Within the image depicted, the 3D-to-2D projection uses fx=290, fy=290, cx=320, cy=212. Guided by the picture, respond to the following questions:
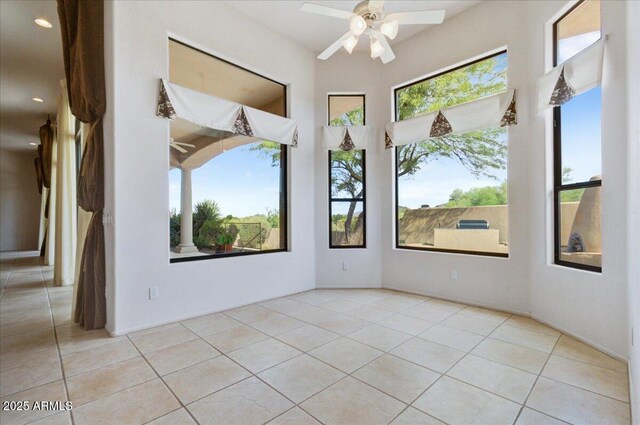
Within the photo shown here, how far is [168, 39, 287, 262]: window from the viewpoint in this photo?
11.2ft

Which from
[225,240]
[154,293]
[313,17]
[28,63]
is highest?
[313,17]

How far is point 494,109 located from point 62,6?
4.85 metres

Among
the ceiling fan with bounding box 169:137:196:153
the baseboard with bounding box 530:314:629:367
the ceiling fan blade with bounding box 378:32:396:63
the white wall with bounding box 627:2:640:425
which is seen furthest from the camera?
the ceiling fan with bounding box 169:137:196:153

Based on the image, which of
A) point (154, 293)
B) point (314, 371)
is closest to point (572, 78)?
point (314, 371)

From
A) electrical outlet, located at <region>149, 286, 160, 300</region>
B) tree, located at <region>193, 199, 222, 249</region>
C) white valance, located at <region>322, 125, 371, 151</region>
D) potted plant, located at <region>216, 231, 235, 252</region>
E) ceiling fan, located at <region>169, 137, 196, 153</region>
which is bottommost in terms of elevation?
electrical outlet, located at <region>149, 286, 160, 300</region>

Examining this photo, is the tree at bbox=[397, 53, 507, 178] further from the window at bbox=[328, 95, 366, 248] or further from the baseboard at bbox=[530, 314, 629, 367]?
the baseboard at bbox=[530, 314, 629, 367]

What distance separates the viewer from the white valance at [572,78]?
2.48 metres

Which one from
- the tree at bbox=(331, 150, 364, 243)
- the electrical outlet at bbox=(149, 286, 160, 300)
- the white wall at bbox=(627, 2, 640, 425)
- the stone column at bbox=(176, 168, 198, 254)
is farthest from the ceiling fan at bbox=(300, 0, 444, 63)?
the electrical outlet at bbox=(149, 286, 160, 300)

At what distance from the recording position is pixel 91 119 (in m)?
3.00

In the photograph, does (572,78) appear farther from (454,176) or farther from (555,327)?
(555,327)

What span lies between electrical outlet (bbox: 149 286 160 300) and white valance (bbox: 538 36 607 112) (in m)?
4.45

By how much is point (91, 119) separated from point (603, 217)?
492 cm

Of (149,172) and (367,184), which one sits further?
(367,184)

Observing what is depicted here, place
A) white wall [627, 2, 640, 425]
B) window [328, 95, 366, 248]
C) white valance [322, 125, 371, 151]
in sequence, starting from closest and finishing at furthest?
white wall [627, 2, 640, 425] → white valance [322, 125, 371, 151] → window [328, 95, 366, 248]
